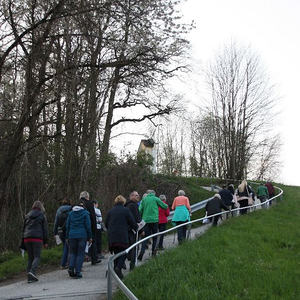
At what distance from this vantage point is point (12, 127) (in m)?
17.2

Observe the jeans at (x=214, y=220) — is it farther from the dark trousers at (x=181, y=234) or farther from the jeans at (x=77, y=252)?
the jeans at (x=77, y=252)

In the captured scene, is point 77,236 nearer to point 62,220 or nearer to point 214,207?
point 62,220

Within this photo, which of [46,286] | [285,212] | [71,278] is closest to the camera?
[46,286]

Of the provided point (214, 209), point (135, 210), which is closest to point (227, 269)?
point (135, 210)

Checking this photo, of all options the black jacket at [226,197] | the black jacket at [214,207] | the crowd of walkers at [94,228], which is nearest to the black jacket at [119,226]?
the crowd of walkers at [94,228]

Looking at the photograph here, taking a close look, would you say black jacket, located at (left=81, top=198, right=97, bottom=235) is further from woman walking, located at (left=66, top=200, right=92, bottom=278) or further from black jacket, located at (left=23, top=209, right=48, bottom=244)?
black jacket, located at (left=23, top=209, right=48, bottom=244)

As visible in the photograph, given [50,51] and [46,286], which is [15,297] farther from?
[50,51]

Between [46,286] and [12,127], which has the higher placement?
[12,127]

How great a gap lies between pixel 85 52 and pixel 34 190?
19.6ft

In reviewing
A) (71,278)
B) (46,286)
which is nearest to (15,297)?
(46,286)

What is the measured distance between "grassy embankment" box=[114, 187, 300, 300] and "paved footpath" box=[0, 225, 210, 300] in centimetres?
99

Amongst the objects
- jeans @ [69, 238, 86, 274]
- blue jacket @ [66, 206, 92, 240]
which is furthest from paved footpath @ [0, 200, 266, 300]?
blue jacket @ [66, 206, 92, 240]

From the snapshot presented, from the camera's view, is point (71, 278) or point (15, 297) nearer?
point (15, 297)

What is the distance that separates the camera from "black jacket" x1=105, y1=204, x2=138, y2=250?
10555 millimetres
